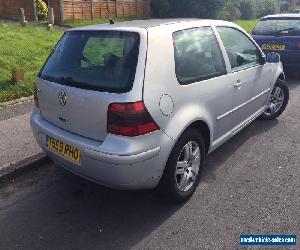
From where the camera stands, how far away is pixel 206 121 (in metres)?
3.36

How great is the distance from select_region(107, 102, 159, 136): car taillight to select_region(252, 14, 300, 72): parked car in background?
239 inches

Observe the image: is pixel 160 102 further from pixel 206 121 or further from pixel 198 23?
pixel 198 23

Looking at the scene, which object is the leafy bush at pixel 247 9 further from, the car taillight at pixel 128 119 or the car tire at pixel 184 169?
the car taillight at pixel 128 119

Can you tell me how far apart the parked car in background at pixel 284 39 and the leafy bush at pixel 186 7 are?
42.7ft

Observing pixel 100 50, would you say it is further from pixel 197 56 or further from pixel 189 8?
pixel 189 8

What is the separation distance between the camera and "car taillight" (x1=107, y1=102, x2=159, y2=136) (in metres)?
2.69

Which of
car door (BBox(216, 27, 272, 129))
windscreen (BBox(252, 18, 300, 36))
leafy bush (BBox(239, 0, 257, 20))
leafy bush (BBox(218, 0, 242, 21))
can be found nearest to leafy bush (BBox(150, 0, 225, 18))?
leafy bush (BBox(218, 0, 242, 21))

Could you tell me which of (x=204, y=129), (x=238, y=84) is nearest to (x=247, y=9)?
(x=238, y=84)

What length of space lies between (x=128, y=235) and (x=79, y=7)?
1642 centimetres

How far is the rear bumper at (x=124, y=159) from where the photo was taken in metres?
2.71

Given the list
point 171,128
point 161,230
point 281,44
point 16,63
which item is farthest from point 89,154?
point 281,44

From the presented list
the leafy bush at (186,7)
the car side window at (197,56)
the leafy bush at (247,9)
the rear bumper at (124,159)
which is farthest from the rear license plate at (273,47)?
the leafy bush at (247,9)

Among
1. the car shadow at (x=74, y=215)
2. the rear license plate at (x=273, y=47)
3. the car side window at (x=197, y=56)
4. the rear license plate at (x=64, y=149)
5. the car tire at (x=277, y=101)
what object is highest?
the car side window at (x=197, y=56)

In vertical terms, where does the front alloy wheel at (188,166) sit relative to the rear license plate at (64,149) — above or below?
below
